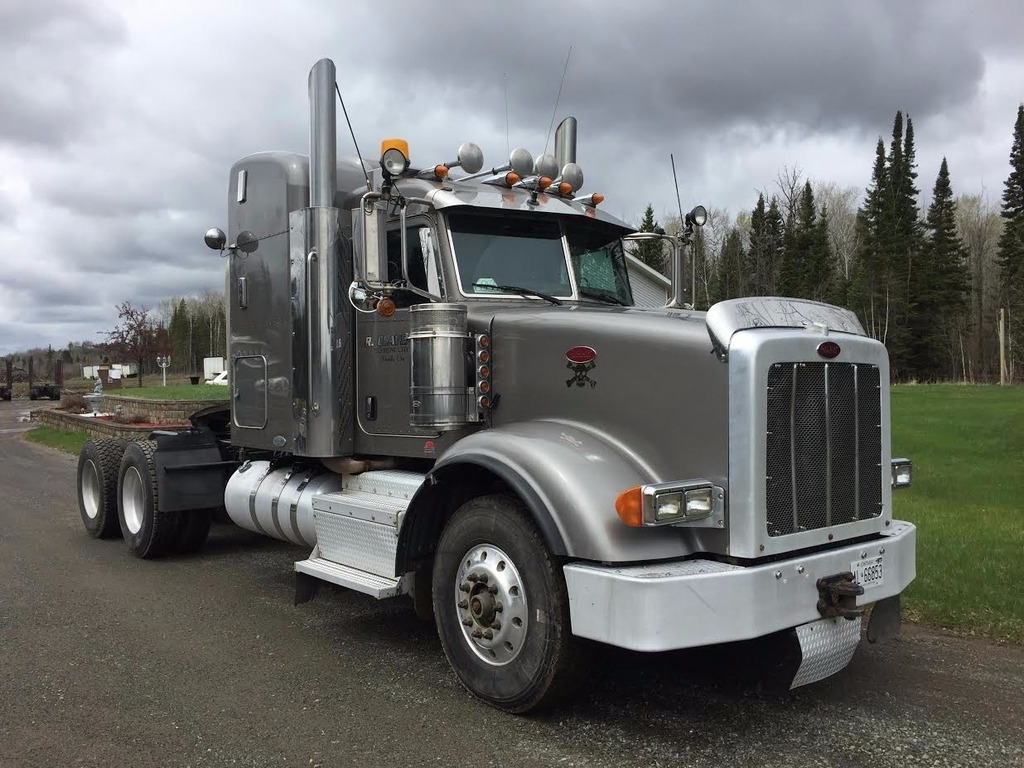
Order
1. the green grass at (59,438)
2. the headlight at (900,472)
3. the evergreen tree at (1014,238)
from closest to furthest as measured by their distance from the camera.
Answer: the headlight at (900,472) < the green grass at (59,438) < the evergreen tree at (1014,238)

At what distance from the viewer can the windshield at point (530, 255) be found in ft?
16.5

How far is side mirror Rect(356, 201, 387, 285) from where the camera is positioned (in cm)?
454

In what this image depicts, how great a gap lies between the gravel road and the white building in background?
8.43 feet

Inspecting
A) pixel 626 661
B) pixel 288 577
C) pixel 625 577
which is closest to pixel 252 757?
pixel 625 577

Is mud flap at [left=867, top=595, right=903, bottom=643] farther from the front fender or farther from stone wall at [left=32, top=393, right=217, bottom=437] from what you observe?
stone wall at [left=32, top=393, right=217, bottom=437]

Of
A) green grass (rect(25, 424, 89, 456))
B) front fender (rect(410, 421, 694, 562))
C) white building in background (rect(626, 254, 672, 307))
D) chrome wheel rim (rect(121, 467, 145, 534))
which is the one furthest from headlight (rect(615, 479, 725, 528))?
green grass (rect(25, 424, 89, 456))

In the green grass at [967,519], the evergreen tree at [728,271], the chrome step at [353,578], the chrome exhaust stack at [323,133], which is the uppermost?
the evergreen tree at [728,271]

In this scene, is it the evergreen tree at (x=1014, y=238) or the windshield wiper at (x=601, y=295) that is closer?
the windshield wiper at (x=601, y=295)

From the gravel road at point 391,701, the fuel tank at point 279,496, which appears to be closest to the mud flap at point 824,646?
the gravel road at point 391,701

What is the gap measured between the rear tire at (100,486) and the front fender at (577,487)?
564 centimetres

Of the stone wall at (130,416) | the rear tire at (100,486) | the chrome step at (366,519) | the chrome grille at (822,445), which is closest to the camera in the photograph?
the chrome grille at (822,445)

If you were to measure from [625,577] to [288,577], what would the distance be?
4.28 meters

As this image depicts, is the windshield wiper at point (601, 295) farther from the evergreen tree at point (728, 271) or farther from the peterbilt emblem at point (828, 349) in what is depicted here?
the evergreen tree at point (728, 271)

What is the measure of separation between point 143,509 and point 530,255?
4.66 meters
